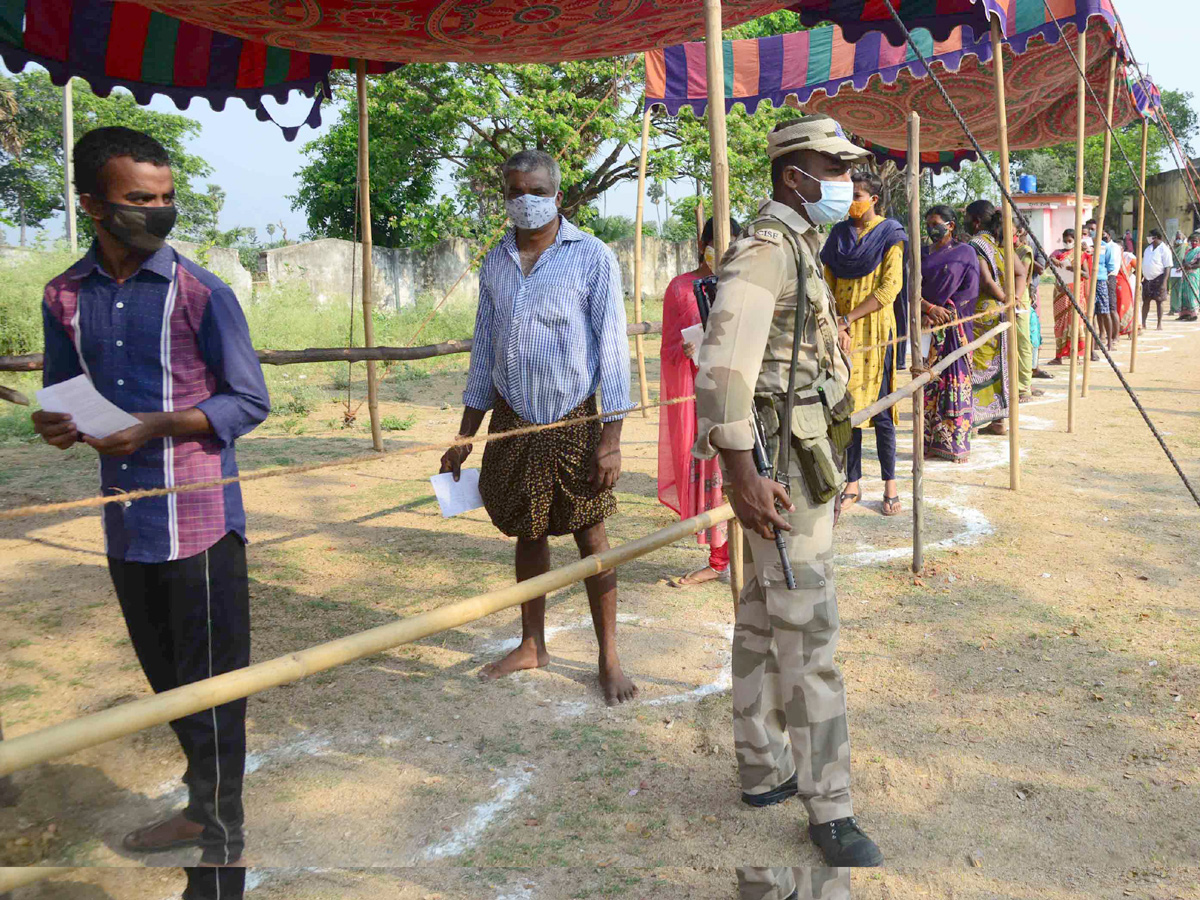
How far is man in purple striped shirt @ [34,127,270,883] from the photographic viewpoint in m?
2.09

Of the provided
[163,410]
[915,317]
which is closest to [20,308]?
[915,317]

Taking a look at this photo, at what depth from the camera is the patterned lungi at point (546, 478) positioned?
3.29 m

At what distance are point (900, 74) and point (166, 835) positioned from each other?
8.34 m

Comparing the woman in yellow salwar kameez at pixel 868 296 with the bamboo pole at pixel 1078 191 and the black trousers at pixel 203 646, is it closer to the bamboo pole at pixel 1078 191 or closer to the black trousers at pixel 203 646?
the bamboo pole at pixel 1078 191

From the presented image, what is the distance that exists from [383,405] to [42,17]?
219 inches

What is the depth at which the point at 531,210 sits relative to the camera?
10.3 ft

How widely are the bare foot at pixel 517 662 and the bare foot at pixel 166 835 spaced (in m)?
1.36

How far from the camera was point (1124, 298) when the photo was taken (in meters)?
14.4

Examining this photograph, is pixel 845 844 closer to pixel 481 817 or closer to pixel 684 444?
pixel 481 817

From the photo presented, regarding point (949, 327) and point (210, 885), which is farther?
point (949, 327)

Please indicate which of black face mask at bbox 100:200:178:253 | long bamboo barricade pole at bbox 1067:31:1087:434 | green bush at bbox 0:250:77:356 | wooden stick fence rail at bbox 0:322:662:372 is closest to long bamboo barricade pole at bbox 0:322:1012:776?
black face mask at bbox 100:200:178:253

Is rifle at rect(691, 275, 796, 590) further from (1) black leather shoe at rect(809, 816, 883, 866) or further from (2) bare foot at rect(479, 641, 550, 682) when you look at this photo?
(2) bare foot at rect(479, 641, 550, 682)

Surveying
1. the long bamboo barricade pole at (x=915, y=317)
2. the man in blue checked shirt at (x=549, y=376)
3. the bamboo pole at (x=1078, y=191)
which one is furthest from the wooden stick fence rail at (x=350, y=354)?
the bamboo pole at (x=1078, y=191)

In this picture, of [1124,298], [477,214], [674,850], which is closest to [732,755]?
[674,850]
